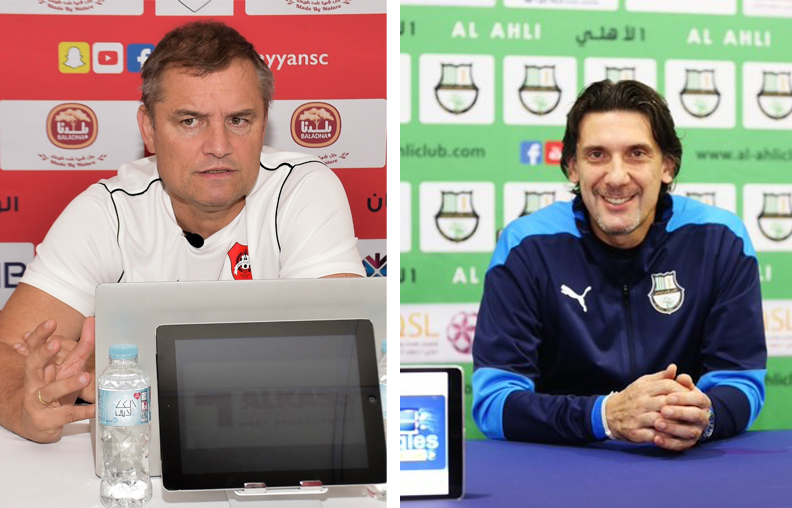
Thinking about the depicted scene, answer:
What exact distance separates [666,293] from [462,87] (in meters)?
0.71

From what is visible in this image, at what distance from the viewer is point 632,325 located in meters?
1.96

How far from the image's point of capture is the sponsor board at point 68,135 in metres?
2.22

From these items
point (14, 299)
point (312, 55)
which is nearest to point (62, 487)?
point (14, 299)

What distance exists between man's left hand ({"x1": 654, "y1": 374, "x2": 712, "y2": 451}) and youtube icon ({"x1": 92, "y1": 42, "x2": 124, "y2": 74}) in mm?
1669

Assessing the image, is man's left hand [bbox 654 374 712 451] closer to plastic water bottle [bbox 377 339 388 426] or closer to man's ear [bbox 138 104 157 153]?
plastic water bottle [bbox 377 339 388 426]

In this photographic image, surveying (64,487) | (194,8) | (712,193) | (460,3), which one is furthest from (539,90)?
(64,487)

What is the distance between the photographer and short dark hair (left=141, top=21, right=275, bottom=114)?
2.20m

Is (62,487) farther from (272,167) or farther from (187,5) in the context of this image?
(187,5)

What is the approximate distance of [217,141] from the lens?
6.98 ft

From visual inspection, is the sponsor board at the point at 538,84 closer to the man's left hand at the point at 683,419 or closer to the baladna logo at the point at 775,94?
the baladna logo at the point at 775,94

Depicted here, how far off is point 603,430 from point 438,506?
58 cm

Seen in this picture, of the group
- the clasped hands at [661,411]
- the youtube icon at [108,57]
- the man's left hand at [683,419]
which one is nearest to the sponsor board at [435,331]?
the clasped hands at [661,411]

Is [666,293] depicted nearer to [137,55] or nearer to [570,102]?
[570,102]

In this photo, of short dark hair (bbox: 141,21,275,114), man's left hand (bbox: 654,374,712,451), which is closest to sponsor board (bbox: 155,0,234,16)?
short dark hair (bbox: 141,21,275,114)
